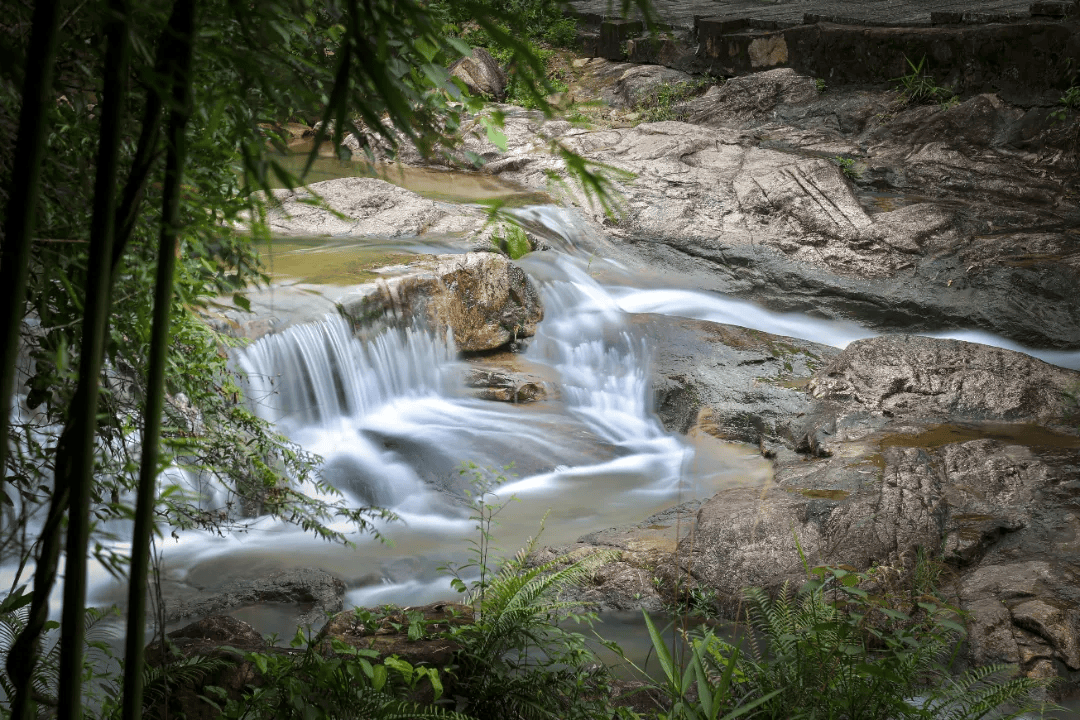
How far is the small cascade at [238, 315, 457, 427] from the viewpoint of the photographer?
22.0ft

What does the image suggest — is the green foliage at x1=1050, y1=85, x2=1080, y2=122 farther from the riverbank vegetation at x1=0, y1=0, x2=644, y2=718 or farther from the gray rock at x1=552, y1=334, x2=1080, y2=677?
the riverbank vegetation at x1=0, y1=0, x2=644, y2=718

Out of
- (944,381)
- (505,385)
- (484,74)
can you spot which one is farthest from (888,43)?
(505,385)

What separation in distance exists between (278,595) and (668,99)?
1171cm

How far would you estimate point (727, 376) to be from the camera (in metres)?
8.06

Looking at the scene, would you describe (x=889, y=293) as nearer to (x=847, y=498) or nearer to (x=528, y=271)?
(x=528, y=271)

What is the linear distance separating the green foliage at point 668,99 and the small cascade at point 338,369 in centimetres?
776

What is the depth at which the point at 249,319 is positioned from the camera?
6625 mm

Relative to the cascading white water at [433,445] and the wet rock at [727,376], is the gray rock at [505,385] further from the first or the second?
the wet rock at [727,376]

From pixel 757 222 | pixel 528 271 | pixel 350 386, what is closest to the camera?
pixel 350 386

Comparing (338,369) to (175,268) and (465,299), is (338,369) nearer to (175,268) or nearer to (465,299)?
(465,299)

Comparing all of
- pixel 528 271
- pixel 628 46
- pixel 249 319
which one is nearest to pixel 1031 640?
pixel 249 319

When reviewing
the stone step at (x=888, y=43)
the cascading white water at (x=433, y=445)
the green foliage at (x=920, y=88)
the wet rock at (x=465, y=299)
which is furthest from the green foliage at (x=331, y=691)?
the green foliage at (x=920, y=88)

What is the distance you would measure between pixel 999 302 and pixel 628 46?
9.39m

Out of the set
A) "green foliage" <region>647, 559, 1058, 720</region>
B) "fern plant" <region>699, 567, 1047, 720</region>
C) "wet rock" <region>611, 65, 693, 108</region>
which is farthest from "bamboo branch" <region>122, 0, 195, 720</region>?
"wet rock" <region>611, 65, 693, 108</region>
